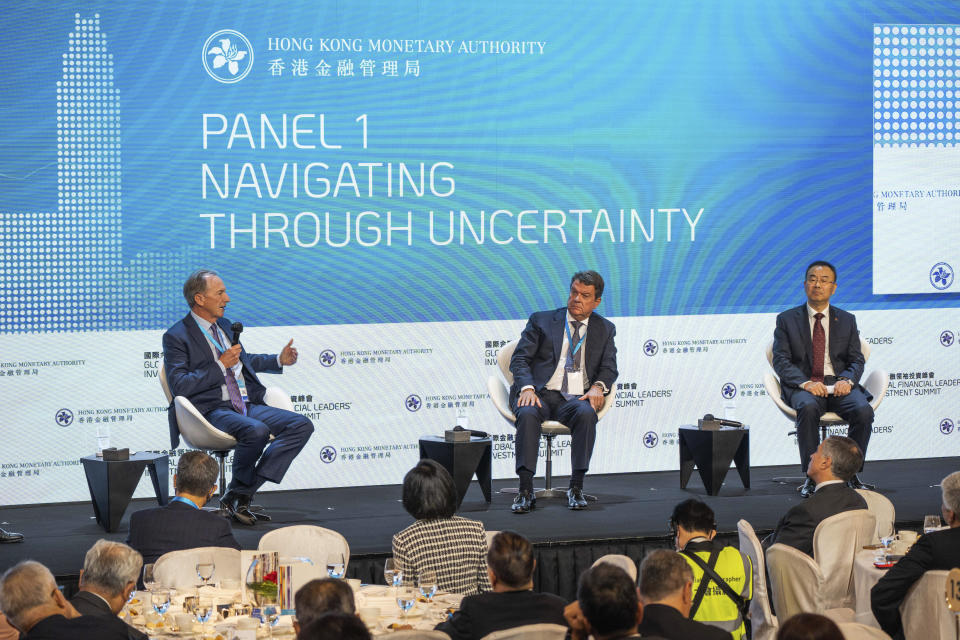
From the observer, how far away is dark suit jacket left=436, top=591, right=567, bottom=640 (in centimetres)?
358

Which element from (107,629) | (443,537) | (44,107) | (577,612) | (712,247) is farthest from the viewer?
(712,247)

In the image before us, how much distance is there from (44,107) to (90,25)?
0.53 metres

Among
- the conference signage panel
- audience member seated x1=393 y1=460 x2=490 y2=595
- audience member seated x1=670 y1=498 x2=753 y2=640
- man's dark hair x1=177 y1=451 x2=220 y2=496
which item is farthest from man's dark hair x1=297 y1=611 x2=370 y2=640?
the conference signage panel

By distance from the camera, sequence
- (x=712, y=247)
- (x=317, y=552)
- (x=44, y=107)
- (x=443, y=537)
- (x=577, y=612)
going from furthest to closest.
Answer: (x=712, y=247) < (x=44, y=107) < (x=317, y=552) < (x=443, y=537) < (x=577, y=612)

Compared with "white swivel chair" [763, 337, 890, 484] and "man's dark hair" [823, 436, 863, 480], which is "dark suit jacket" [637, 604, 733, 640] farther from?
"white swivel chair" [763, 337, 890, 484]

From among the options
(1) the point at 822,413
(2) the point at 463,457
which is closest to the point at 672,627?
(2) the point at 463,457

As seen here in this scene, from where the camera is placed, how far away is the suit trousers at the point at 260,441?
6.43m

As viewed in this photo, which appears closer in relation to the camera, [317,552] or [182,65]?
[317,552]

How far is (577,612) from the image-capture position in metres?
3.55

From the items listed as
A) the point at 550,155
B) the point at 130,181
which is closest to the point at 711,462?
the point at 550,155

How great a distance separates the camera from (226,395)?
666cm

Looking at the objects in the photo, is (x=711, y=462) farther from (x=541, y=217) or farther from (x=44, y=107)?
(x=44, y=107)

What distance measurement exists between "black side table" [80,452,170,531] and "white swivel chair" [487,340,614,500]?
74.4 inches

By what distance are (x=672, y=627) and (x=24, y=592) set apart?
1771 mm
